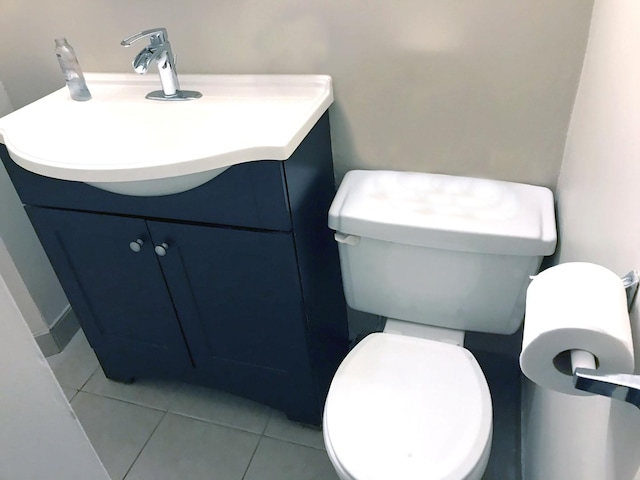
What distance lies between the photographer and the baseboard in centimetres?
190

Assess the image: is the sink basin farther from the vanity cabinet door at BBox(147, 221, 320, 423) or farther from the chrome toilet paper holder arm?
the chrome toilet paper holder arm

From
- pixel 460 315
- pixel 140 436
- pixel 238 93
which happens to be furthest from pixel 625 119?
pixel 140 436

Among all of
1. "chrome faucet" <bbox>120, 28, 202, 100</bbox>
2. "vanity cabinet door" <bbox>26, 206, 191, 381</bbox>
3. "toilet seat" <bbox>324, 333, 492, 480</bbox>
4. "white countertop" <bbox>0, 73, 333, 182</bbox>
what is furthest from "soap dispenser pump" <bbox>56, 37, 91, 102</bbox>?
"toilet seat" <bbox>324, 333, 492, 480</bbox>

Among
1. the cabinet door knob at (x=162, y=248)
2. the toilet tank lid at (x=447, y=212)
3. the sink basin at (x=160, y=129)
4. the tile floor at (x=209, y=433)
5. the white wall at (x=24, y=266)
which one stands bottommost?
the tile floor at (x=209, y=433)

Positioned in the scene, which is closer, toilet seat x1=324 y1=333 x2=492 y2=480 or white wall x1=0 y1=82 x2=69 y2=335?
toilet seat x1=324 y1=333 x2=492 y2=480

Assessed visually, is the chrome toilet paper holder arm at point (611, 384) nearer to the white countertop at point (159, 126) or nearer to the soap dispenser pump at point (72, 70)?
the white countertop at point (159, 126)

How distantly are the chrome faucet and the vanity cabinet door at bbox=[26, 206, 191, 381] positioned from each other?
354 millimetres

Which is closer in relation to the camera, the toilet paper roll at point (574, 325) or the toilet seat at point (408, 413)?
the toilet paper roll at point (574, 325)

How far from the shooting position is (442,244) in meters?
1.19

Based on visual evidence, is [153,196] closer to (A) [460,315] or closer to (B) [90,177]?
(B) [90,177]

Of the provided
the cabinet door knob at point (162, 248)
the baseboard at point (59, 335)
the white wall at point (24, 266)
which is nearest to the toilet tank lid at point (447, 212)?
the cabinet door knob at point (162, 248)

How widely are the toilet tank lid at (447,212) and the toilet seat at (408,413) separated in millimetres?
266

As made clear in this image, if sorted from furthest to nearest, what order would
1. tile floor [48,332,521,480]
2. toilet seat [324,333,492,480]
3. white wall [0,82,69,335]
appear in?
1. white wall [0,82,69,335]
2. tile floor [48,332,521,480]
3. toilet seat [324,333,492,480]

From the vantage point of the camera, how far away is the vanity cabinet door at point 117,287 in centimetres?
136
